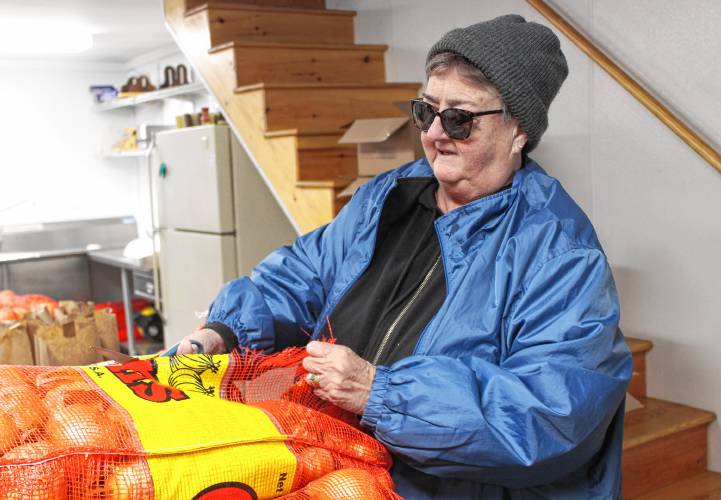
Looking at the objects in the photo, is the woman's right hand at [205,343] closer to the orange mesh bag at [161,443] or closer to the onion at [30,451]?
the orange mesh bag at [161,443]

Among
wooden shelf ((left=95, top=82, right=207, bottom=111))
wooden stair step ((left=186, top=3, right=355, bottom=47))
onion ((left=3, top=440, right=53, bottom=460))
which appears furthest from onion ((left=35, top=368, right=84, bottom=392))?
wooden shelf ((left=95, top=82, right=207, bottom=111))

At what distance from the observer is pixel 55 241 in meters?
6.45

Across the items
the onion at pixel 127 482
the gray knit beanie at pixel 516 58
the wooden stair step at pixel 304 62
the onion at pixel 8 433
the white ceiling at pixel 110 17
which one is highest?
the white ceiling at pixel 110 17

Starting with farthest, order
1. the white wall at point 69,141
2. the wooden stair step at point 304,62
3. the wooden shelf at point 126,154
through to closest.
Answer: the white wall at point 69,141 < the wooden shelf at point 126,154 < the wooden stair step at point 304,62

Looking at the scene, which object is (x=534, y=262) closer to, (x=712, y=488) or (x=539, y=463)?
(x=539, y=463)

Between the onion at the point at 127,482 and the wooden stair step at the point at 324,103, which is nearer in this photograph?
the onion at the point at 127,482

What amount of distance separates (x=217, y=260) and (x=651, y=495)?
7.85 ft

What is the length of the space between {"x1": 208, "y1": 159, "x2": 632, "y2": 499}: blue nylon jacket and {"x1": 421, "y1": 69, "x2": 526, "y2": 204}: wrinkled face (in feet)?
0.17

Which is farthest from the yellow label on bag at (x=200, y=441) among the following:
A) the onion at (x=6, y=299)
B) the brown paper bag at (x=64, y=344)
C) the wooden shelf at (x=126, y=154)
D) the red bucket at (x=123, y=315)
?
the wooden shelf at (x=126, y=154)

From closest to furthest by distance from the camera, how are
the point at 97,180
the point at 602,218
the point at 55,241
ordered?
the point at 602,218
the point at 55,241
the point at 97,180

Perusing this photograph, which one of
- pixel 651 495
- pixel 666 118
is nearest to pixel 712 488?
pixel 651 495

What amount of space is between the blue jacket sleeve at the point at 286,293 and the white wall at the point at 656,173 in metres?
1.43

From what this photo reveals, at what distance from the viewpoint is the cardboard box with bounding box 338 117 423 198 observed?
9.05ft

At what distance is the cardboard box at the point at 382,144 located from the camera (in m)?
2.76
